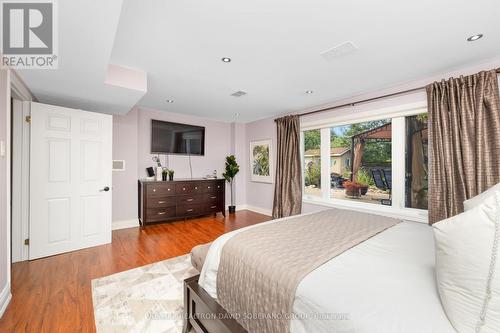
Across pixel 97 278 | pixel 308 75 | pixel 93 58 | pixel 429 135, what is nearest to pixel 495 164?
pixel 429 135

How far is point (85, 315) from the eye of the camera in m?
1.67

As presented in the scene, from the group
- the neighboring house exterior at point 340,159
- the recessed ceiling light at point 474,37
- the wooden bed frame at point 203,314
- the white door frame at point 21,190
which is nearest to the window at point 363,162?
the neighboring house exterior at point 340,159

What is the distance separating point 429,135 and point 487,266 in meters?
2.48

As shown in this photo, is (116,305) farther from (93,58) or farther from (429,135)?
(429,135)

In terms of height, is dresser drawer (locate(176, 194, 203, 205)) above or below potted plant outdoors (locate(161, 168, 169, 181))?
below

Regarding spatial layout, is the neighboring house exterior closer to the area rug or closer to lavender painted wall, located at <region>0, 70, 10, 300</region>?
the area rug

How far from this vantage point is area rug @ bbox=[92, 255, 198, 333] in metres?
1.59

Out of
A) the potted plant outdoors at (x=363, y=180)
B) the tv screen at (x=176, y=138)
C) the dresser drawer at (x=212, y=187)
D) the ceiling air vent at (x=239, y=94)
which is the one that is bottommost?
the dresser drawer at (x=212, y=187)

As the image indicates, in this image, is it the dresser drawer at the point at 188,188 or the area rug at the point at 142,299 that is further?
the dresser drawer at the point at 188,188

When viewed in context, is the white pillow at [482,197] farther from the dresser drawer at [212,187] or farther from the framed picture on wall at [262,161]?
the dresser drawer at [212,187]

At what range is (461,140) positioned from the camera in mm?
2361

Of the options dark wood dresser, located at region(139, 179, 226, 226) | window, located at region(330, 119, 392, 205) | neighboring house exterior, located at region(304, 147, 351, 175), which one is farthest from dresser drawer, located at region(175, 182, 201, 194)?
window, located at region(330, 119, 392, 205)

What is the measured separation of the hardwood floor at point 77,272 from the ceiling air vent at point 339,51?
2.91 meters

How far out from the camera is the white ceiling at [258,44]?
1517mm
